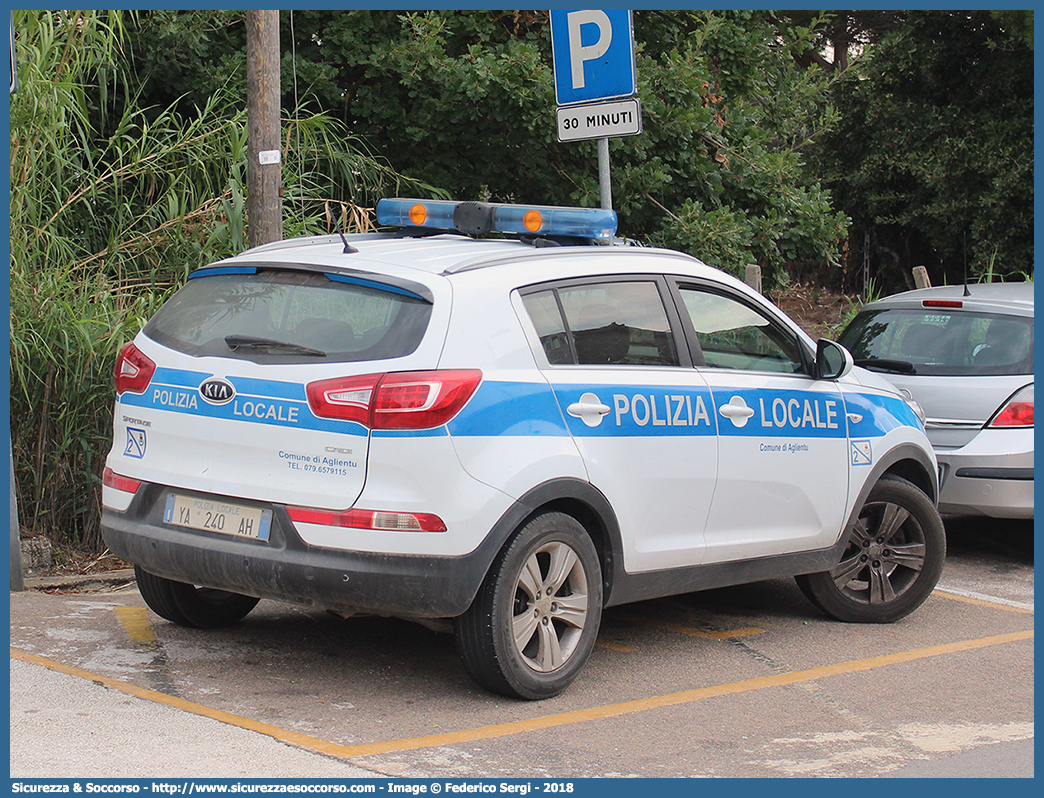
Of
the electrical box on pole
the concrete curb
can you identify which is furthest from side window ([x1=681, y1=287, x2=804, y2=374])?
the concrete curb

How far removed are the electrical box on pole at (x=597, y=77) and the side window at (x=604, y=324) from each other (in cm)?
202

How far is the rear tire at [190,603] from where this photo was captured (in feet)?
18.2

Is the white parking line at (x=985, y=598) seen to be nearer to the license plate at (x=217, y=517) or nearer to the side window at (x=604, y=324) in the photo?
the side window at (x=604, y=324)

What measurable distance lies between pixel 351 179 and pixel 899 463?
5175 millimetres

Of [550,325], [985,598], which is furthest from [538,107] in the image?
[550,325]

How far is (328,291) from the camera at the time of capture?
189 inches

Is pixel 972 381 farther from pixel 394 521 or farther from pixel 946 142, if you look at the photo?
pixel 946 142

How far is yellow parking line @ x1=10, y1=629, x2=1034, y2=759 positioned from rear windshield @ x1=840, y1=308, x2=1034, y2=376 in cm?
218

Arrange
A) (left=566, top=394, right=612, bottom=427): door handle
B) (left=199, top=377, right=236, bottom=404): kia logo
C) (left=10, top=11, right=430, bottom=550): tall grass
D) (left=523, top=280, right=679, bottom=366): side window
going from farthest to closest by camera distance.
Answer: (left=10, top=11, right=430, bottom=550): tall grass → (left=523, top=280, right=679, bottom=366): side window → (left=566, top=394, right=612, bottom=427): door handle → (left=199, top=377, right=236, bottom=404): kia logo

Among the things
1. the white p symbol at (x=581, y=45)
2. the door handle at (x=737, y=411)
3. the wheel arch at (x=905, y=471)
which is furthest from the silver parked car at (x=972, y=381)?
the white p symbol at (x=581, y=45)

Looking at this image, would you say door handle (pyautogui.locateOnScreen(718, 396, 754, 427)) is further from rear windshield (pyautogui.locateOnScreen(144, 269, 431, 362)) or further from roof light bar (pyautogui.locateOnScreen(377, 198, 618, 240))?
rear windshield (pyautogui.locateOnScreen(144, 269, 431, 362))

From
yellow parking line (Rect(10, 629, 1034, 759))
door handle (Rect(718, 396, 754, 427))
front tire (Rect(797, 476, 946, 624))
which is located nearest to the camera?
yellow parking line (Rect(10, 629, 1034, 759))

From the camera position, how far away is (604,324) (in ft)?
17.0

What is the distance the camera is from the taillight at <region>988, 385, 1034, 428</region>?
736 cm
